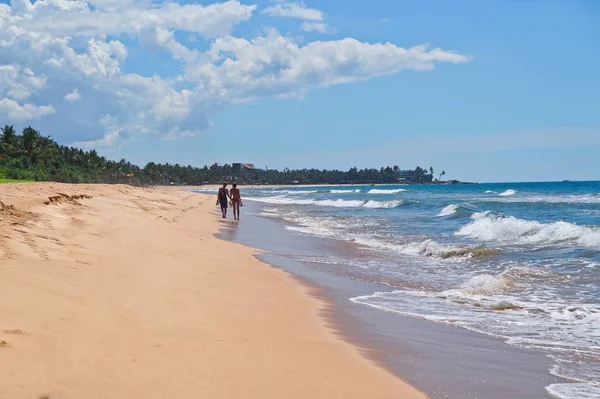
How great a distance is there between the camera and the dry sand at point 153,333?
150 inches

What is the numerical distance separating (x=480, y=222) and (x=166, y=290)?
17.1 m

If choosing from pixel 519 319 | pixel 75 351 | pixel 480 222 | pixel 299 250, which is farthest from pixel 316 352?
pixel 480 222

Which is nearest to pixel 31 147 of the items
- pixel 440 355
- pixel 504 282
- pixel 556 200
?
pixel 556 200

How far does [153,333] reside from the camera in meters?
5.04

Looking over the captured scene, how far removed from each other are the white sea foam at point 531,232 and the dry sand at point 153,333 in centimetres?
1083

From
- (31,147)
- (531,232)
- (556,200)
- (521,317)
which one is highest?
(31,147)

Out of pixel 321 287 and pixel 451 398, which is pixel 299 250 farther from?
pixel 451 398

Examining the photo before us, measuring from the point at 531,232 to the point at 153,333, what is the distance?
16546mm

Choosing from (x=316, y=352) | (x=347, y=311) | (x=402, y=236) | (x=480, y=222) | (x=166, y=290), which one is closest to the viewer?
(x=316, y=352)

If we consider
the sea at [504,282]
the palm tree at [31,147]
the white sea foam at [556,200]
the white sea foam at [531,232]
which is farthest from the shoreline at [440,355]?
the palm tree at [31,147]

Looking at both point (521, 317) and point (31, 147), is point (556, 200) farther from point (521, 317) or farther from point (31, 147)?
point (31, 147)

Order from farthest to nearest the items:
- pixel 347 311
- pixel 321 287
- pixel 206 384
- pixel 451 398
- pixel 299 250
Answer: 1. pixel 299 250
2. pixel 321 287
3. pixel 347 311
4. pixel 451 398
5. pixel 206 384

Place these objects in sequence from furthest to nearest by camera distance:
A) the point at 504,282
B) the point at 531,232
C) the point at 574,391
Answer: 1. the point at 531,232
2. the point at 504,282
3. the point at 574,391

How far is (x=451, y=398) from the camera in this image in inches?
169
